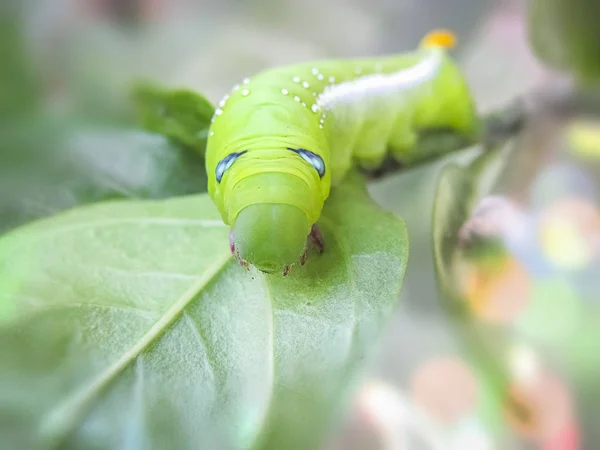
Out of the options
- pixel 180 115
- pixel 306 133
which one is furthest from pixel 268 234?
pixel 180 115

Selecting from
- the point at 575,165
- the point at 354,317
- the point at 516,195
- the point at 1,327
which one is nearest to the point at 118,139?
the point at 1,327

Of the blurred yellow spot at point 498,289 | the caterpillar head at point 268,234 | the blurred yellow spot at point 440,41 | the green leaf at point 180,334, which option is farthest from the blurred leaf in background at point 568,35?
the caterpillar head at point 268,234

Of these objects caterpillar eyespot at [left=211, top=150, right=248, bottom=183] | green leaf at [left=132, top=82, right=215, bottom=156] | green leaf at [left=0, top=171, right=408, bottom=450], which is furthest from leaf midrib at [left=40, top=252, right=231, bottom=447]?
green leaf at [left=132, top=82, right=215, bottom=156]

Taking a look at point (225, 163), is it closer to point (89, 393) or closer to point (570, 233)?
point (89, 393)

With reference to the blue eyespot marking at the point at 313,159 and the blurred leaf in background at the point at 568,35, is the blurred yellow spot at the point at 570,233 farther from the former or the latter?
the blue eyespot marking at the point at 313,159

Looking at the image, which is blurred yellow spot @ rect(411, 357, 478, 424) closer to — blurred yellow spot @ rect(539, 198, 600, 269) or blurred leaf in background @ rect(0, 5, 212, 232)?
blurred yellow spot @ rect(539, 198, 600, 269)
